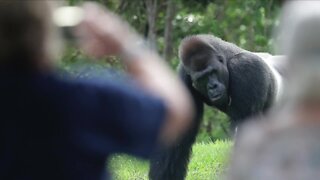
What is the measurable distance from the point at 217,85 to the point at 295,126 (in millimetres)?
5777

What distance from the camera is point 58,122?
94.9 inches

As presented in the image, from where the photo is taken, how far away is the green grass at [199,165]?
7.84 m

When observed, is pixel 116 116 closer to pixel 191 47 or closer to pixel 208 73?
pixel 191 47

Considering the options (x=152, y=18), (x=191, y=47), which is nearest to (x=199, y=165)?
(x=191, y=47)

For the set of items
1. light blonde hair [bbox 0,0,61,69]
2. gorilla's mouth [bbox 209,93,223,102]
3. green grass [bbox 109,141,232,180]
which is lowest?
green grass [bbox 109,141,232,180]

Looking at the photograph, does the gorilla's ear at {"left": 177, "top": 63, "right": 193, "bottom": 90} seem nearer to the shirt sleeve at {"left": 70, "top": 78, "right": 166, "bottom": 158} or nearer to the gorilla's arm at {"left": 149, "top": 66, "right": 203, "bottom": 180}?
the gorilla's arm at {"left": 149, "top": 66, "right": 203, "bottom": 180}

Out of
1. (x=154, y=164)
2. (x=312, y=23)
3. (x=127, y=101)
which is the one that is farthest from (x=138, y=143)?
(x=154, y=164)

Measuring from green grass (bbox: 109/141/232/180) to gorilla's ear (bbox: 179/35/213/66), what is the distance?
87cm

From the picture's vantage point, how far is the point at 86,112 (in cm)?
239

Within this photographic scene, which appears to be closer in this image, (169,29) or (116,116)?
(116,116)

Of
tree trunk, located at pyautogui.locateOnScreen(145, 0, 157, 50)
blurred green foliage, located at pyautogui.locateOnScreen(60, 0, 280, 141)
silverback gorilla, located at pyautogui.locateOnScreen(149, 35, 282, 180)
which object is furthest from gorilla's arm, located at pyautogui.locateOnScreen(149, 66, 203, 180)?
tree trunk, located at pyautogui.locateOnScreen(145, 0, 157, 50)

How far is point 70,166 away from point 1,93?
256 mm

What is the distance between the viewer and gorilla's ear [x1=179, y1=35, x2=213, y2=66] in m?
8.18

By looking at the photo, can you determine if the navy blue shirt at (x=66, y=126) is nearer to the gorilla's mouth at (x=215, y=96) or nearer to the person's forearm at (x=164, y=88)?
the person's forearm at (x=164, y=88)
